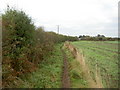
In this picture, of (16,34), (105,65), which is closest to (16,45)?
(16,34)

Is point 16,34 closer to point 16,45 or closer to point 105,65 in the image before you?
point 16,45

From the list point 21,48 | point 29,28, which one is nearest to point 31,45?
point 29,28

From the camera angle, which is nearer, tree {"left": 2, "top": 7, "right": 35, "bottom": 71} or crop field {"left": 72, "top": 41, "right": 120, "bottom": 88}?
crop field {"left": 72, "top": 41, "right": 120, "bottom": 88}

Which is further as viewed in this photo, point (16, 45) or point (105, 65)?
point (105, 65)

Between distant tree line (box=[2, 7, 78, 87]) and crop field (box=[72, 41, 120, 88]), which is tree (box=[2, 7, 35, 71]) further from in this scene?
crop field (box=[72, 41, 120, 88])

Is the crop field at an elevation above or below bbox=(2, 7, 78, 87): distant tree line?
below

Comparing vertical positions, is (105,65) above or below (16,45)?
below

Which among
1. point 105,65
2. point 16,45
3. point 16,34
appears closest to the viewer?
point 16,45

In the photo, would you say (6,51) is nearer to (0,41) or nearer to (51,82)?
(0,41)

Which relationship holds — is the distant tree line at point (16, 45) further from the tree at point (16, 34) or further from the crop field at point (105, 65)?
the crop field at point (105, 65)

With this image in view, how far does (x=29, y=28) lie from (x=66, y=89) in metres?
5.67

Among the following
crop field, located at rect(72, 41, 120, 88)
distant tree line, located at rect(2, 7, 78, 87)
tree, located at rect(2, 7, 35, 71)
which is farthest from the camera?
tree, located at rect(2, 7, 35, 71)

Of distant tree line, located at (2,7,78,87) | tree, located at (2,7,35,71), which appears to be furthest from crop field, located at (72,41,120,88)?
tree, located at (2,7,35,71)

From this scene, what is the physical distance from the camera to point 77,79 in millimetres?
10125
